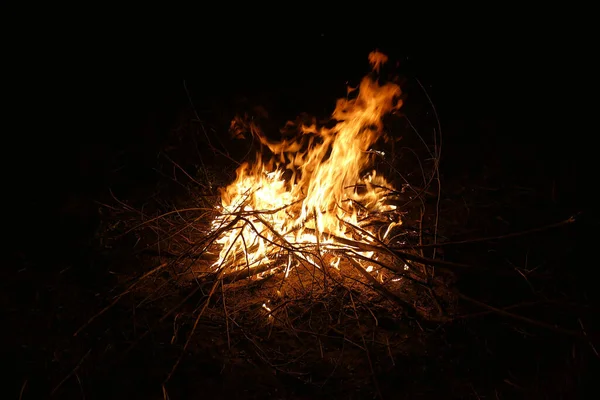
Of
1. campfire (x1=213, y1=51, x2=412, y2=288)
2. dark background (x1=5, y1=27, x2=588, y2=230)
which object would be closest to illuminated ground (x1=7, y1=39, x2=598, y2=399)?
dark background (x1=5, y1=27, x2=588, y2=230)

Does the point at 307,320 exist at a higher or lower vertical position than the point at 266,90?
lower

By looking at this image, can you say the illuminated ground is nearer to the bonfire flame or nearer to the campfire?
the campfire

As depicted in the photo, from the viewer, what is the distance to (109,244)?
3.57 metres

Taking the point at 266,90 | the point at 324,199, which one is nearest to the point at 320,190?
the point at 324,199

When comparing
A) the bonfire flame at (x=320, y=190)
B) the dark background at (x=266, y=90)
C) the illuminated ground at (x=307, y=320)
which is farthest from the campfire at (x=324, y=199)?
the dark background at (x=266, y=90)

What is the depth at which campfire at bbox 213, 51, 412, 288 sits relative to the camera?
3391 millimetres

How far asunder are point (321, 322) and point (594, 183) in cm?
281

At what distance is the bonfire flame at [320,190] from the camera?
347cm

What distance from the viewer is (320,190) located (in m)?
3.62

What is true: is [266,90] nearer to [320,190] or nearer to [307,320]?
[320,190]

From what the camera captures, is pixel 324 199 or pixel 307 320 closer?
pixel 307 320

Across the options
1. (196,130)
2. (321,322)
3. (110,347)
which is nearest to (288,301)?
(321,322)

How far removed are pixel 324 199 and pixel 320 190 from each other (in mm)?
81

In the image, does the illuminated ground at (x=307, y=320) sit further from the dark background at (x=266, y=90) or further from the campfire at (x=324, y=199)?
the campfire at (x=324, y=199)
